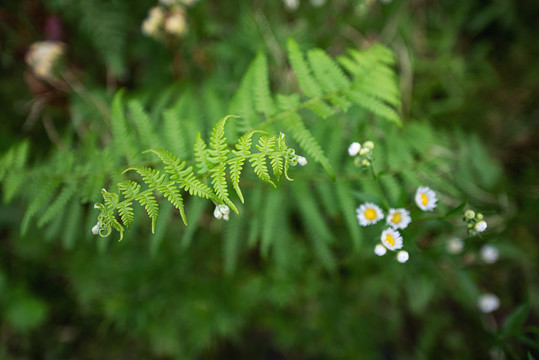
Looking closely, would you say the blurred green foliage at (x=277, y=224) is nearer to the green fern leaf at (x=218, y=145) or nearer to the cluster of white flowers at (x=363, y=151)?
the cluster of white flowers at (x=363, y=151)

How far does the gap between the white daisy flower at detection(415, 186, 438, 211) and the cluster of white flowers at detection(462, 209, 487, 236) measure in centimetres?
12

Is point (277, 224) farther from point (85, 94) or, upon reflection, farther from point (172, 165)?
point (85, 94)

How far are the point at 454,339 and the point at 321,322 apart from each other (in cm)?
112

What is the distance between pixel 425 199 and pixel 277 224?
2.86 feet

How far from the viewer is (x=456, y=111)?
8.66ft

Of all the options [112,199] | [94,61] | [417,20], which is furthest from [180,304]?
[417,20]

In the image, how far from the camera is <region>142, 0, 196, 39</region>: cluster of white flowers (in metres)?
2.00

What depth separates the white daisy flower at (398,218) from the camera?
128 centimetres

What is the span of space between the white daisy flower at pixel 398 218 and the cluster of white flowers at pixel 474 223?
197 millimetres

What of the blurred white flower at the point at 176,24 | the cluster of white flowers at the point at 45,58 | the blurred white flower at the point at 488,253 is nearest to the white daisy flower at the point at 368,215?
the blurred white flower at the point at 488,253

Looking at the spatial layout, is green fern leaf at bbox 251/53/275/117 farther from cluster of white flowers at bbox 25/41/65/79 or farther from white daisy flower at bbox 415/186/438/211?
cluster of white flowers at bbox 25/41/65/79

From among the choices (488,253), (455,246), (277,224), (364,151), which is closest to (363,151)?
(364,151)

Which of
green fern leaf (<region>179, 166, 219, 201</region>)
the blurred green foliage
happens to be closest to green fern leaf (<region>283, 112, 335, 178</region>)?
green fern leaf (<region>179, 166, 219, 201</region>)

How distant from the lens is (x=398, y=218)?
1303mm
